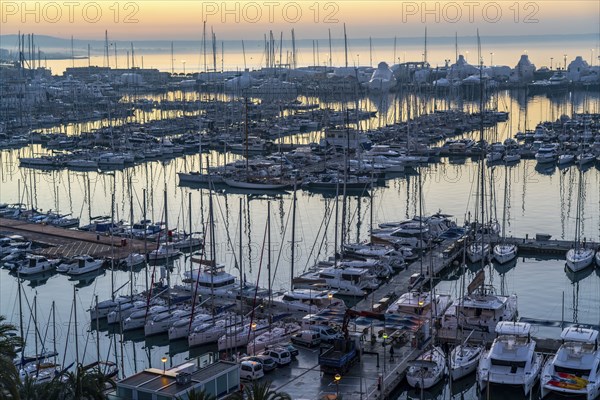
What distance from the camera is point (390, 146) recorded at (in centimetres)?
4797

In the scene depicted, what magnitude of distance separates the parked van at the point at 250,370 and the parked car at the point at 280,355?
2.10 feet

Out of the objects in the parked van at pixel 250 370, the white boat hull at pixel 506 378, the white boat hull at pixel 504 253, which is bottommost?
the white boat hull at pixel 506 378

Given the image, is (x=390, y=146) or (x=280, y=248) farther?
(x=390, y=146)

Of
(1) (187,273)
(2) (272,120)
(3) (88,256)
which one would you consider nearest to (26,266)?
(3) (88,256)

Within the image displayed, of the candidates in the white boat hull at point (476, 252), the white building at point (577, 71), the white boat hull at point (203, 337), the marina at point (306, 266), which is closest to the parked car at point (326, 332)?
the marina at point (306, 266)

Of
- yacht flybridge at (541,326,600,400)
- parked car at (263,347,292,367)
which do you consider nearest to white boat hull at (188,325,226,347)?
parked car at (263,347,292,367)

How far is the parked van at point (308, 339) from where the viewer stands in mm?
18656

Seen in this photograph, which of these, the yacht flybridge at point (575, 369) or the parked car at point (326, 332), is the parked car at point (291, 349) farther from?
the yacht flybridge at point (575, 369)

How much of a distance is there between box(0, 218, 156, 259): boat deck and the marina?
100 mm

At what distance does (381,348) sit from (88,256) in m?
10.9

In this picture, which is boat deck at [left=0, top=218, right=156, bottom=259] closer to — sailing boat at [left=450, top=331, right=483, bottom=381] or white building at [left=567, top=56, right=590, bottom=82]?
sailing boat at [left=450, top=331, right=483, bottom=381]

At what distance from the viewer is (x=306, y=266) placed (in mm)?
26297

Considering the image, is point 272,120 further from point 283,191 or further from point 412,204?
point 412,204

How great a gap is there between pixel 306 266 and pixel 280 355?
8.75 meters
